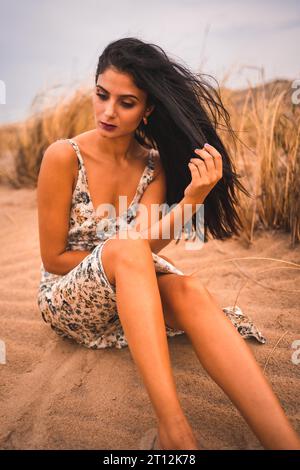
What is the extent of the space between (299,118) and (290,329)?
5.09 ft

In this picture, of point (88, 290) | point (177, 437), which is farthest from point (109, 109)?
point (177, 437)

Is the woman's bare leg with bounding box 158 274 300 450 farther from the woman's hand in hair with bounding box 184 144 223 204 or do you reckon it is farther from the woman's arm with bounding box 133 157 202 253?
the woman's hand in hair with bounding box 184 144 223 204

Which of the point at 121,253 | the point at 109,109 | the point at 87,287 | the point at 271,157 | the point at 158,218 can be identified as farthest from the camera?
the point at 271,157

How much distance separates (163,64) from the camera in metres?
2.10

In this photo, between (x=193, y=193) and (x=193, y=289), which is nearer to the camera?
(x=193, y=289)

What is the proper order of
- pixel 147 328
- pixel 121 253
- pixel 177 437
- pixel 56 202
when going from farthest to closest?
pixel 56 202 < pixel 121 253 < pixel 147 328 < pixel 177 437

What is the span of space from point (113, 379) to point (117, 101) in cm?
125

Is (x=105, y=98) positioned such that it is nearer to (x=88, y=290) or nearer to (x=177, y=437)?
(x=88, y=290)

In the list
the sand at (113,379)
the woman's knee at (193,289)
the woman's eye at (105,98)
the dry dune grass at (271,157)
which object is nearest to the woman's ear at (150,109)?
the woman's eye at (105,98)

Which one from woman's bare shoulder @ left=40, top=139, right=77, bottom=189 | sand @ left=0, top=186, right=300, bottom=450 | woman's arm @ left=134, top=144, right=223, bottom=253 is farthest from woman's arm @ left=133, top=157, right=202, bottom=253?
sand @ left=0, top=186, right=300, bottom=450

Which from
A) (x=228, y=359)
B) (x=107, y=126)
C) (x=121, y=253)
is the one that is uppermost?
(x=107, y=126)

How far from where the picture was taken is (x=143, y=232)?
2221mm

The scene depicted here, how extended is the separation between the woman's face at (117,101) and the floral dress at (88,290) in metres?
0.24

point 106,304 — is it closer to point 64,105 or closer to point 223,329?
point 223,329
